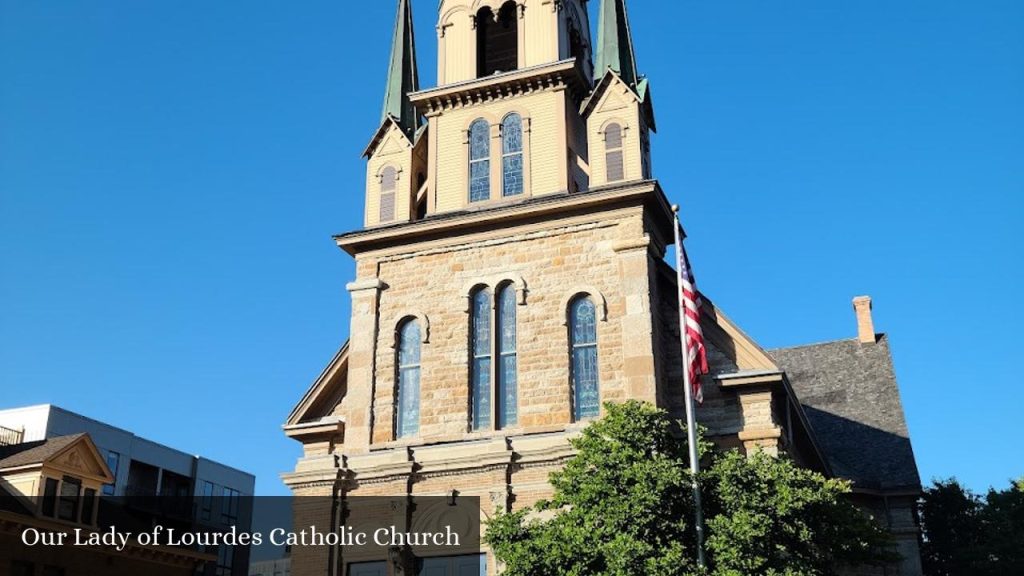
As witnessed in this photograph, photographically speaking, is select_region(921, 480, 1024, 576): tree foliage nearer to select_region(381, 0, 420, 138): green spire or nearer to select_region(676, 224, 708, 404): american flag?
select_region(676, 224, 708, 404): american flag

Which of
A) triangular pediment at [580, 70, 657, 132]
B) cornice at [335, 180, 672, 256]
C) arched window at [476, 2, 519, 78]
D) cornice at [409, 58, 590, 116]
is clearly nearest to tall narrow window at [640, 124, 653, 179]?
triangular pediment at [580, 70, 657, 132]

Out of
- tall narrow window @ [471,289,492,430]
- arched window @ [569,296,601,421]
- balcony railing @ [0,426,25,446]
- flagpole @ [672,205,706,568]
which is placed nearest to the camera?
flagpole @ [672,205,706,568]

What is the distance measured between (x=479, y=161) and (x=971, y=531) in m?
24.4

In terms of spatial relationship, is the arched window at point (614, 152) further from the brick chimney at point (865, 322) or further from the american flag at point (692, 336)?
the brick chimney at point (865, 322)

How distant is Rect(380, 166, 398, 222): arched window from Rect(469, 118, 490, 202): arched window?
210 centimetres

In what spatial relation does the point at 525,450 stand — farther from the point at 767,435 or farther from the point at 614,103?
the point at 614,103

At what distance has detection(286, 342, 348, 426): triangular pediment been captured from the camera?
28.0 meters

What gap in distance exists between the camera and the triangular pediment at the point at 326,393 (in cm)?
2795

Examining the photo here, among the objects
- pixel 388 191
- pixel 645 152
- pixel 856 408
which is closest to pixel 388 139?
pixel 388 191

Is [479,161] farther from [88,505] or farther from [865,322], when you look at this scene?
[865,322]

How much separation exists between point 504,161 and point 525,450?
26.6 ft

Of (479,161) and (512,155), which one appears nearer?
(512,155)

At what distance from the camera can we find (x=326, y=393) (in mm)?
28250

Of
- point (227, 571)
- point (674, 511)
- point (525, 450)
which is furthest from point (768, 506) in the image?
point (227, 571)
